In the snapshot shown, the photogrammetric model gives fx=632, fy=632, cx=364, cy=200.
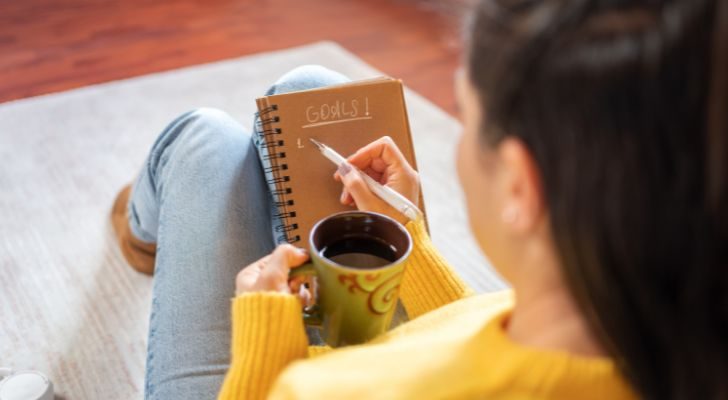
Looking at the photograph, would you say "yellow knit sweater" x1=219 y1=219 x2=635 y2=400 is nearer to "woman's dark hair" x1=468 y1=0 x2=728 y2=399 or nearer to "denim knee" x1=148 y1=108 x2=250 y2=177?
"woman's dark hair" x1=468 y1=0 x2=728 y2=399

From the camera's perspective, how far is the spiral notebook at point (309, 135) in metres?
0.80

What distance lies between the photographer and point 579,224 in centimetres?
36

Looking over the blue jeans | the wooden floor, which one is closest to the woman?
the blue jeans

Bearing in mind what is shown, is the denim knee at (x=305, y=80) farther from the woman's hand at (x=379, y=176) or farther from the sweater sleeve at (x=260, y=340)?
the sweater sleeve at (x=260, y=340)

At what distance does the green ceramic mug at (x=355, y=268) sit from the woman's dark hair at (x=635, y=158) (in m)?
0.20

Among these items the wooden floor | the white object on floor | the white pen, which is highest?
the white pen

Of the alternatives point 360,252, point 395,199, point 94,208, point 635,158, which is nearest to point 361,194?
point 395,199

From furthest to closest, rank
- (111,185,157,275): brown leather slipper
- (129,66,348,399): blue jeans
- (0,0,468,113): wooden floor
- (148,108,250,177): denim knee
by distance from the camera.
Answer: (0,0,468,113): wooden floor → (111,185,157,275): brown leather slipper → (148,108,250,177): denim knee → (129,66,348,399): blue jeans

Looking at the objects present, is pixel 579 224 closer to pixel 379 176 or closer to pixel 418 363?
pixel 418 363

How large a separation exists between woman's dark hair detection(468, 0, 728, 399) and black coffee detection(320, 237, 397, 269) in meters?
0.23

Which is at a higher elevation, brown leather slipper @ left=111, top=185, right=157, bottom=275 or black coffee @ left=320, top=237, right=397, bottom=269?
black coffee @ left=320, top=237, right=397, bottom=269

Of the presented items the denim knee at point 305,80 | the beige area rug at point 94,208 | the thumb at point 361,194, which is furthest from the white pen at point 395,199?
the beige area rug at point 94,208

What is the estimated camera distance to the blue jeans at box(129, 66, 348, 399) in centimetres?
71

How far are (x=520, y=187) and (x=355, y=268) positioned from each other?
21cm
